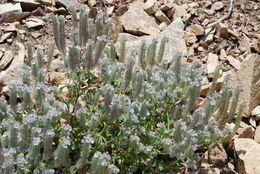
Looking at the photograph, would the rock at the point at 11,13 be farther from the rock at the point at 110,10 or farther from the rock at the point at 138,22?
the rock at the point at 138,22

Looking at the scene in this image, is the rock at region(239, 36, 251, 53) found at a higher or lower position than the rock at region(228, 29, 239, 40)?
lower

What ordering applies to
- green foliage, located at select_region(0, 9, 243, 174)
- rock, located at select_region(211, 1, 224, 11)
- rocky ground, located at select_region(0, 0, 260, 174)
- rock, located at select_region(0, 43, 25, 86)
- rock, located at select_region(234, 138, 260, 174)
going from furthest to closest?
rock, located at select_region(211, 1, 224, 11) → rocky ground, located at select_region(0, 0, 260, 174) → rock, located at select_region(0, 43, 25, 86) → rock, located at select_region(234, 138, 260, 174) → green foliage, located at select_region(0, 9, 243, 174)

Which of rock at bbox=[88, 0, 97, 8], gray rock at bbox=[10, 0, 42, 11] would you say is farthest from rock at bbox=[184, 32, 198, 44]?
gray rock at bbox=[10, 0, 42, 11]

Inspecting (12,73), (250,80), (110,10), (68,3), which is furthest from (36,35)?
(250,80)

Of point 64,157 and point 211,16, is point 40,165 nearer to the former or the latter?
point 64,157

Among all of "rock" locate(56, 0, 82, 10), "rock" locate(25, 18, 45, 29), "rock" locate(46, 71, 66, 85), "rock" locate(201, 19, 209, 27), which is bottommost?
"rock" locate(46, 71, 66, 85)

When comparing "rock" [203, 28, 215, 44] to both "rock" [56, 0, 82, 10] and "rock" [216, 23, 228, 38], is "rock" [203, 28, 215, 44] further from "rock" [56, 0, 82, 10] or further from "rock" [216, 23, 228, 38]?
"rock" [56, 0, 82, 10]

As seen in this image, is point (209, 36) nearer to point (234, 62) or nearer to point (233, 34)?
point (233, 34)
